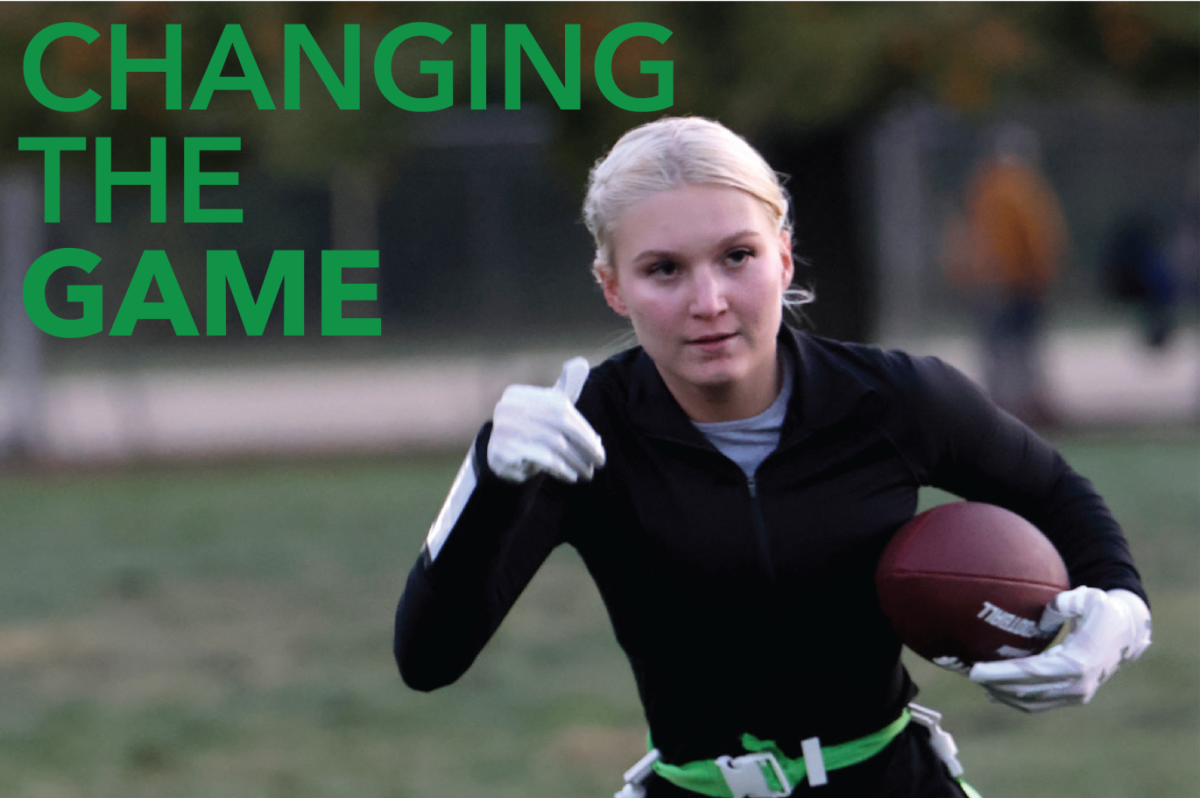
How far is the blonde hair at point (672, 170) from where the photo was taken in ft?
10.6

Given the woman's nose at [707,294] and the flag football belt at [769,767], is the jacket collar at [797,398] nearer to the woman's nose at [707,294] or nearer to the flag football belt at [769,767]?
the woman's nose at [707,294]

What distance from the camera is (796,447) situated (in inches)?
132

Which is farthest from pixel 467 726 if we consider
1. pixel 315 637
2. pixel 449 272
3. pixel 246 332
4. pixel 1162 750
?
pixel 246 332

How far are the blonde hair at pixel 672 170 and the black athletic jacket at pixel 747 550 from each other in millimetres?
292

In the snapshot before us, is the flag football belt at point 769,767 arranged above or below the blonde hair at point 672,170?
below

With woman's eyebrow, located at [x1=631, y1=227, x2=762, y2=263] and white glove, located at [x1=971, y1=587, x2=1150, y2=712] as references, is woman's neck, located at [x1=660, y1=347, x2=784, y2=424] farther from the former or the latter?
white glove, located at [x1=971, y1=587, x2=1150, y2=712]

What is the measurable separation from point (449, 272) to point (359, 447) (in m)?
2.06

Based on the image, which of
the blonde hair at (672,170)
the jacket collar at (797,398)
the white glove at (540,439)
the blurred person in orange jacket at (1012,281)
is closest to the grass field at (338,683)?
the jacket collar at (797,398)

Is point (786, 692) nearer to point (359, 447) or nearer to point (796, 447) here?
point (796, 447)

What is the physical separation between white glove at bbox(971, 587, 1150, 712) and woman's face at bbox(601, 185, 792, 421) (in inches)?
26.7

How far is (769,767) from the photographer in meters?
3.30

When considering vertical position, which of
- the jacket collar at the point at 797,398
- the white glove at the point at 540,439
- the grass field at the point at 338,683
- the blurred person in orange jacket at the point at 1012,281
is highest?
the blurred person in orange jacket at the point at 1012,281

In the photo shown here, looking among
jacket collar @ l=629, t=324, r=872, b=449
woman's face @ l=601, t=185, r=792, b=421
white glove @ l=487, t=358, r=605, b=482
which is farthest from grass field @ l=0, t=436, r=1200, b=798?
white glove @ l=487, t=358, r=605, b=482

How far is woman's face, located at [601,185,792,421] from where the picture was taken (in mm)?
3213
